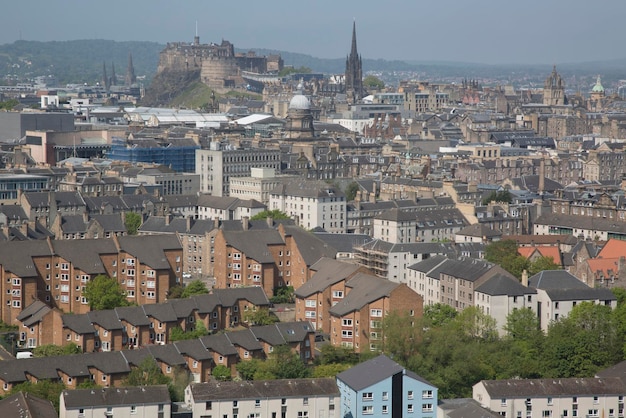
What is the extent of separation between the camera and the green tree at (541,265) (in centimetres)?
6588

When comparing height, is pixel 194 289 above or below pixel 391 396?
above

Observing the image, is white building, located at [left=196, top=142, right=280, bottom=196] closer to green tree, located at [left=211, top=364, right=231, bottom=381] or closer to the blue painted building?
green tree, located at [left=211, top=364, right=231, bottom=381]

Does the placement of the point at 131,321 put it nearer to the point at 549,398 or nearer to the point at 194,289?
the point at 194,289

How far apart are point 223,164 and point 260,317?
41.4 meters

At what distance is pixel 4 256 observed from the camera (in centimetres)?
6219

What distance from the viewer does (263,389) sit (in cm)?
4591

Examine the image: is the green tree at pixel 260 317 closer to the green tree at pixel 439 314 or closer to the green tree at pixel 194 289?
the green tree at pixel 194 289

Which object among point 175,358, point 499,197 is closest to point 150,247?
point 175,358

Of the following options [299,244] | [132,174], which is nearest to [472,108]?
[132,174]

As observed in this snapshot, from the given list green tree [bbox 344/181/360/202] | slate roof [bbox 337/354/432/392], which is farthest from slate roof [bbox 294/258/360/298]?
green tree [bbox 344/181/360/202]

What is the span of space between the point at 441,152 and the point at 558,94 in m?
70.3

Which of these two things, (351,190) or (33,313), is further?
(351,190)

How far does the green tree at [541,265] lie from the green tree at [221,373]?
19.3m

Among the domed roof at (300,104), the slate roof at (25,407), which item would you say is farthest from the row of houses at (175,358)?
the domed roof at (300,104)
